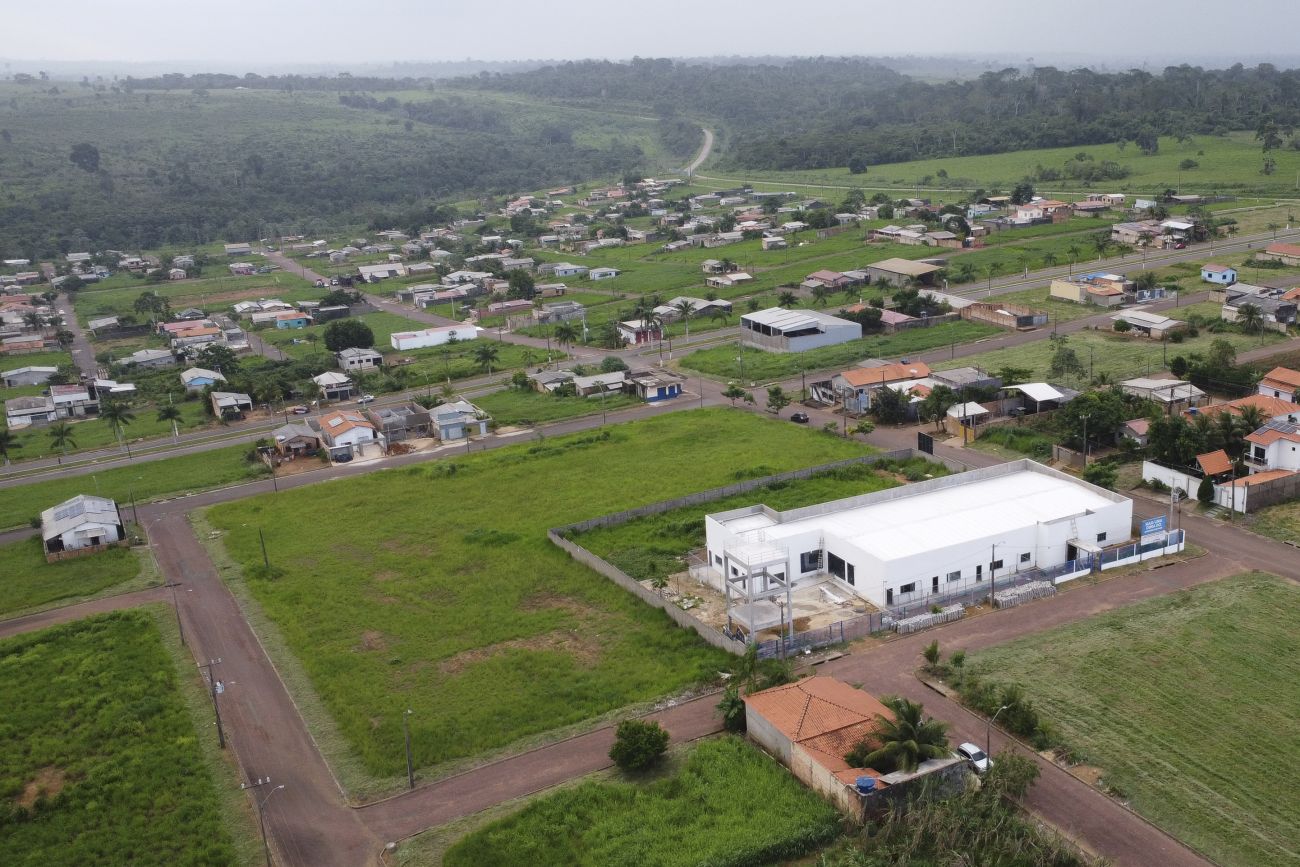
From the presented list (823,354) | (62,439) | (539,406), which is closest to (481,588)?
(539,406)

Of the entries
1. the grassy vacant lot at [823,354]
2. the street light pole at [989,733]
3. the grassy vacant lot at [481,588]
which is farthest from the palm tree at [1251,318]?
the street light pole at [989,733]

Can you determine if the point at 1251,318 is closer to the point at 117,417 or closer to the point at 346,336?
the point at 346,336

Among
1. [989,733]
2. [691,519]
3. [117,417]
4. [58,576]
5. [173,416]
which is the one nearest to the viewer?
[989,733]

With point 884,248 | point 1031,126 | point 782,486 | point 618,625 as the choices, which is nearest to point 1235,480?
point 782,486

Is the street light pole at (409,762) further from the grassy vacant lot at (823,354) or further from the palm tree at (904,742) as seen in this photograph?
the grassy vacant lot at (823,354)

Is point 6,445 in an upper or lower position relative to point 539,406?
upper

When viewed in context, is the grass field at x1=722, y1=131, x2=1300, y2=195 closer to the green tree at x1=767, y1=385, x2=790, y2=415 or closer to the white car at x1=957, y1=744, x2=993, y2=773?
the green tree at x1=767, y1=385, x2=790, y2=415
